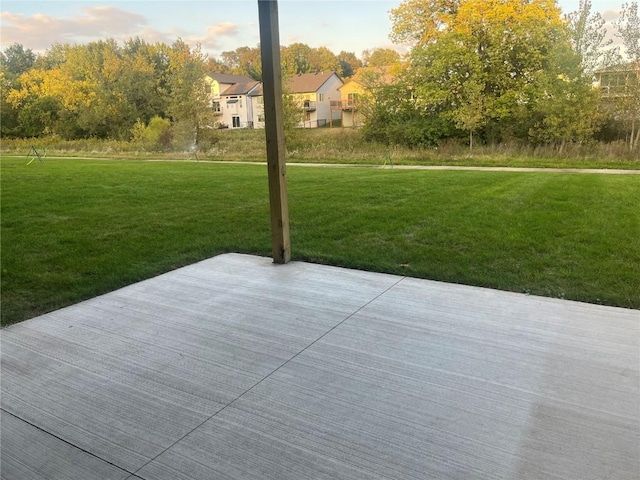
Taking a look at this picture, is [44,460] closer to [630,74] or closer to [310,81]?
[630,74]

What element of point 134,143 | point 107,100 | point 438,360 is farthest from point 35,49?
point 438,360

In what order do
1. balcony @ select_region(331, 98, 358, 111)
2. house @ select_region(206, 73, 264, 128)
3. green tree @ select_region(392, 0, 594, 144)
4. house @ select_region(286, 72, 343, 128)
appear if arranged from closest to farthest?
green tree @ select_region(392, 0, 594, 144) < balcony @ select_region(331, 98, 358, 111) < house @ select_region(286, 72, 343, 128) < house @ select_region(206, 73, 264, 128)

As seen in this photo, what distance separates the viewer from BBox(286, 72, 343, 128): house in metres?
29.6

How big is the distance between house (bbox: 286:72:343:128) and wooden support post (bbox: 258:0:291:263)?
85.7 feet

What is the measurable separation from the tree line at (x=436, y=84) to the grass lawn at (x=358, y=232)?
6.37m

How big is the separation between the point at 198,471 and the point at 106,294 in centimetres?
197

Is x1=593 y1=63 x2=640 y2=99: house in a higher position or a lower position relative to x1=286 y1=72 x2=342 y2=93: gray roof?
lower

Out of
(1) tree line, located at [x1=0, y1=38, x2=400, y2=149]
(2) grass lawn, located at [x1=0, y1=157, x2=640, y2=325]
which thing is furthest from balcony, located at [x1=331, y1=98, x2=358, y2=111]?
(2) grass lawn, located at [x1=0, y1=157, x2=640, y2=325]

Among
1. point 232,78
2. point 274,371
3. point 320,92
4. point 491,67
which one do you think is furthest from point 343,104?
point 274,371

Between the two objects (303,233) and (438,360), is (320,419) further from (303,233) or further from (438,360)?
(303,233)

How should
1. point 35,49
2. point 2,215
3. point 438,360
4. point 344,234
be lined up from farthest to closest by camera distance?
point 35,49 < point 2,215 < point 344,234 < point 438,360

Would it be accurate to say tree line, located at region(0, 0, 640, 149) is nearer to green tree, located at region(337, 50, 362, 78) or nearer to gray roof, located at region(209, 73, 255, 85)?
gray roof, located at region(209, 73, 255, 85)

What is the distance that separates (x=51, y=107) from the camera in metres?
26.0

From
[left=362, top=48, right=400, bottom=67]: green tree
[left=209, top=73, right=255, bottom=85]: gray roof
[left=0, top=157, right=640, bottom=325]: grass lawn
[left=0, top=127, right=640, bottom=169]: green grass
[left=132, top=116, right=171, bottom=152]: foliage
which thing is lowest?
[left=0, top=157, right=640, bottom=325]: grass lawn
